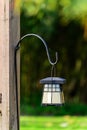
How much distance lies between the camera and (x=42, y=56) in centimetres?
921

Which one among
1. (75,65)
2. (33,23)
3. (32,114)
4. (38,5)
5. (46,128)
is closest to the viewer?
(46,128)

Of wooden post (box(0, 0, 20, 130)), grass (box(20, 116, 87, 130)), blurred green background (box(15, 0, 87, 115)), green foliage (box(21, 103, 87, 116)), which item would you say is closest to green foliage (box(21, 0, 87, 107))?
blurred green background (box(15, 0, 87, 115))

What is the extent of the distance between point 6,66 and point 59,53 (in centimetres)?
653

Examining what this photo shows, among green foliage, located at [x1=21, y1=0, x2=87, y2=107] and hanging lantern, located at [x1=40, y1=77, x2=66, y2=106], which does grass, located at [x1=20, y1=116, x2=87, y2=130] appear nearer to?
green foliage, located at [x1=21, y1=0, x2=87, y2=107]

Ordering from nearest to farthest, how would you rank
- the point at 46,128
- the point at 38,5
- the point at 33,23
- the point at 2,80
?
the point at 2,80, the point at 46,128, the point at 38,5, the point at 33,23

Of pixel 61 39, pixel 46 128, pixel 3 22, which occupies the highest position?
pixel 61 39

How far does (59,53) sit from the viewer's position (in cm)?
927

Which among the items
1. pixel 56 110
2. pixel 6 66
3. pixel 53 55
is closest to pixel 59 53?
pixel 53 55

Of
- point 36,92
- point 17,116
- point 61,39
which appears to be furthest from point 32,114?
point 17,116

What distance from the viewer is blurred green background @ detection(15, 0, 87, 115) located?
875cm

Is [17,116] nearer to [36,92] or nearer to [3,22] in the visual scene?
[3,22]

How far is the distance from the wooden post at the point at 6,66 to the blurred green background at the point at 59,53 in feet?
18.6

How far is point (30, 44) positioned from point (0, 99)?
6.32 m

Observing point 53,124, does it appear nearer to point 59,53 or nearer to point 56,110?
point 56,110
